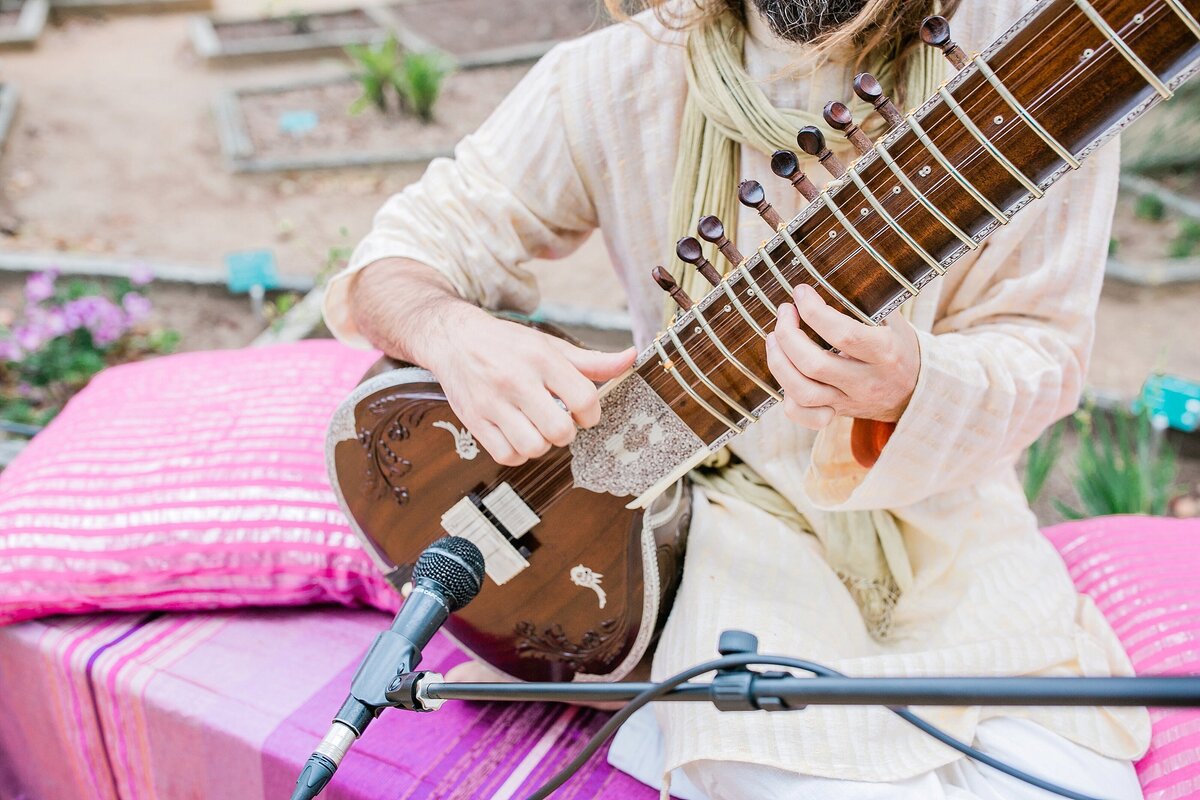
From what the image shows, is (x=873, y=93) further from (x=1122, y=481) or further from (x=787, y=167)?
(x=1122, y=481)

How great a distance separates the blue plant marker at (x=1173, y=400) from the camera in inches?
117

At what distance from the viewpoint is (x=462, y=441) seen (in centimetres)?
142

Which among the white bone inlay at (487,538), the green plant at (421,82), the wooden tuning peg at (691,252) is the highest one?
the green plant at (421,82)

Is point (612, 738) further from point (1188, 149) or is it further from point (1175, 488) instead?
point (1188, 149)

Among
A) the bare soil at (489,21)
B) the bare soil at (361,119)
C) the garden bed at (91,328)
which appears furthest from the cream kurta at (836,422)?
the bare soil at (489,21)

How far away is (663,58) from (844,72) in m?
0.30

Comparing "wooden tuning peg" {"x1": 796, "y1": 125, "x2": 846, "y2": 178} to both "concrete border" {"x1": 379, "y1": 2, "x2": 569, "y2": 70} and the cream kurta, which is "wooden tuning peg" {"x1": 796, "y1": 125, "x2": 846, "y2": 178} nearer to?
the cream kurta

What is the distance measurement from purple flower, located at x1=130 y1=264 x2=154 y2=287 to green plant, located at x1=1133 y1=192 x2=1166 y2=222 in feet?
14.2

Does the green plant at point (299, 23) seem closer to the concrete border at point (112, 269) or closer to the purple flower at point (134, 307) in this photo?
the concrete border at point (112, 269)

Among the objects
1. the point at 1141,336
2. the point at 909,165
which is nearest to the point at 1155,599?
the point at 909,165

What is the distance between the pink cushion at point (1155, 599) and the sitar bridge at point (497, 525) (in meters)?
0.93

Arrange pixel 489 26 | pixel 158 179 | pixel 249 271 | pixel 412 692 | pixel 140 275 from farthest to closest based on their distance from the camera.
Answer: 1. pixel 489 26
2. pixel 158 179
3. pixel 249 271
4. pixel 140 275
5. pixel 412 692

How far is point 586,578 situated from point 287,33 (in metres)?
6.74

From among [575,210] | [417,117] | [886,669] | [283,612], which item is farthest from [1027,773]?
[417,117]
